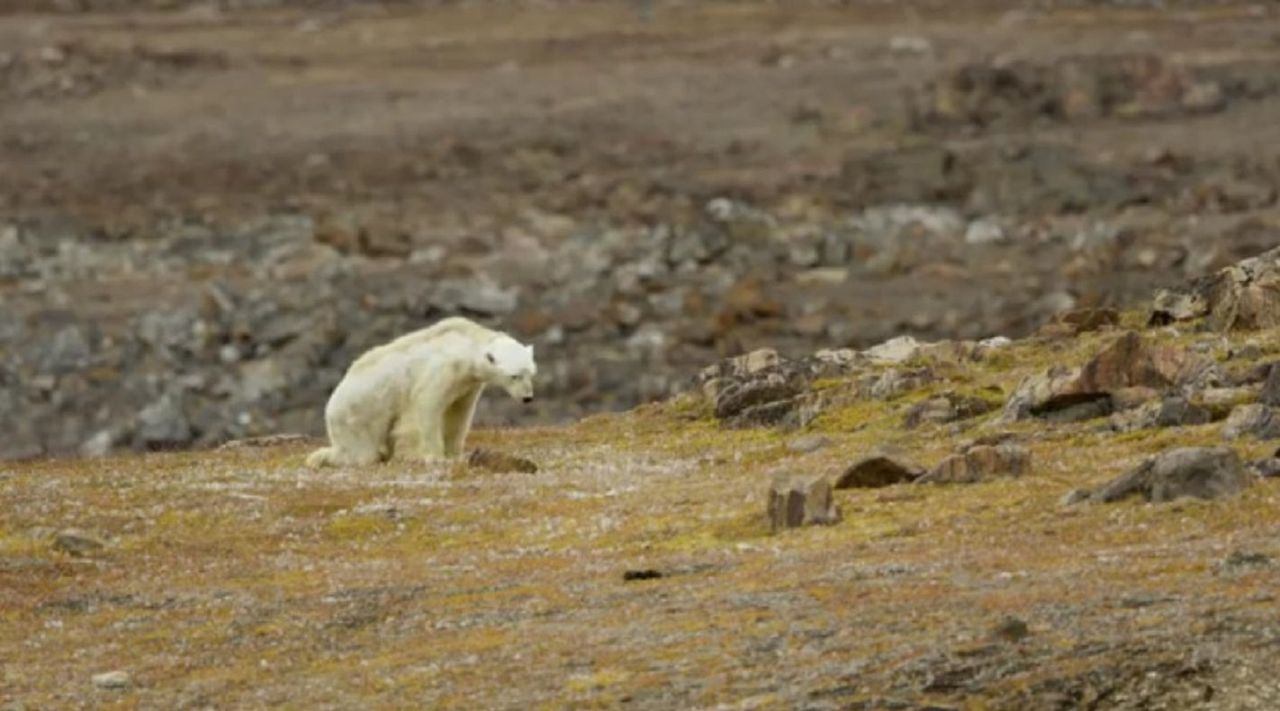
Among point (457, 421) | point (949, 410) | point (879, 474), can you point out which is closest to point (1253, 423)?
point (879, 474)

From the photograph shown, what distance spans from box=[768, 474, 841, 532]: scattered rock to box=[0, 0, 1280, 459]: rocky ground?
26.1m

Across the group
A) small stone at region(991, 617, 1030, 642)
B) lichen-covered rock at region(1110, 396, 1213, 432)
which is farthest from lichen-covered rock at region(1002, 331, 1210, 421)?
small stone at region(991, 617, 1030, 642)

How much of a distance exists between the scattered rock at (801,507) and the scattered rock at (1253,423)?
10.9ft

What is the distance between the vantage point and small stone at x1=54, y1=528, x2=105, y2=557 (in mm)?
28506

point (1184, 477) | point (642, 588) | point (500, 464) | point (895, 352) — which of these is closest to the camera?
point (642, 588)

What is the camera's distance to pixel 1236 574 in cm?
2316

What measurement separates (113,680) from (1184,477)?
767cm

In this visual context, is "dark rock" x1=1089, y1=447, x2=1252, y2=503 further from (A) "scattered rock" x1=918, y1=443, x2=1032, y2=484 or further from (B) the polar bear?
(B) the polar bear

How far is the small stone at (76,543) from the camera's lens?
28.5 m

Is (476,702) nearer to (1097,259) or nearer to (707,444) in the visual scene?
(707,444)

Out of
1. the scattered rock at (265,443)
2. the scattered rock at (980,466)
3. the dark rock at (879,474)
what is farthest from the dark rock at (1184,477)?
the scattered rock at (265,443)

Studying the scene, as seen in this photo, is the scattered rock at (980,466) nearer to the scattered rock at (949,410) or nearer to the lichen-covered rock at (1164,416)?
the lichen-covered rock at (1164,416)

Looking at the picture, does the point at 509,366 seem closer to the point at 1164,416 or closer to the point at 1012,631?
the point at 1164,416

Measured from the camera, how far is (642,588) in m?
25.2
